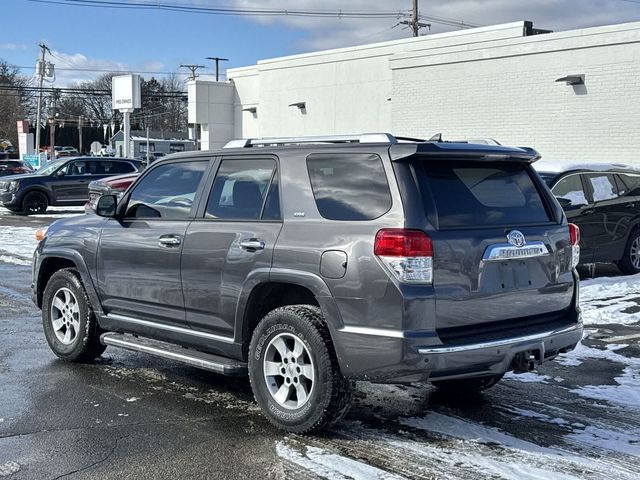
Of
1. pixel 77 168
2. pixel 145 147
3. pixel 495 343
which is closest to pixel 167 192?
pixel 495 343

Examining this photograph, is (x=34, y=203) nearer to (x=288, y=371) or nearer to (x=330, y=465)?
(x=288, y=371)

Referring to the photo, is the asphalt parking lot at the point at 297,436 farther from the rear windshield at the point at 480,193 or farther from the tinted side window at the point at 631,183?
the tinted side window at the point at 631,183

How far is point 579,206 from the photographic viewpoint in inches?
446

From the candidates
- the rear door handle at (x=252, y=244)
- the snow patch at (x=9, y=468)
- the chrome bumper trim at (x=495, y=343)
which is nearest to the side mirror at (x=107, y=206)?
the rear door handle at (x=252, y=244)

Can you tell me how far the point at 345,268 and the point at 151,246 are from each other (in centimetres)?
199

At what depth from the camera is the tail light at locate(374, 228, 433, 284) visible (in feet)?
14.8

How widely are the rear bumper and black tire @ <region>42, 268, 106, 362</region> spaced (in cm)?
296

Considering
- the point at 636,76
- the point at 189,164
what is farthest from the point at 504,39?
the point at 189,164

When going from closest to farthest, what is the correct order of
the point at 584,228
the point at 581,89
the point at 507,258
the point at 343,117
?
1. the point at 507,258
2. the point at 584,228
3. the point at 581,89
4. the point at 343,117

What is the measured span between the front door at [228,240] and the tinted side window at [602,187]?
7454 millimetres

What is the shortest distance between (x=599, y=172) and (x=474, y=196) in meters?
7.52

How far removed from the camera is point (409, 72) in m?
24.0

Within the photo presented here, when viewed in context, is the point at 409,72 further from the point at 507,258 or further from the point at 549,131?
the point at 507,258

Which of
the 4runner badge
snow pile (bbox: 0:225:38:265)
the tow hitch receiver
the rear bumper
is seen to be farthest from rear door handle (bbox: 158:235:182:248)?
snow pile (bbox: 0:225:38:265)
